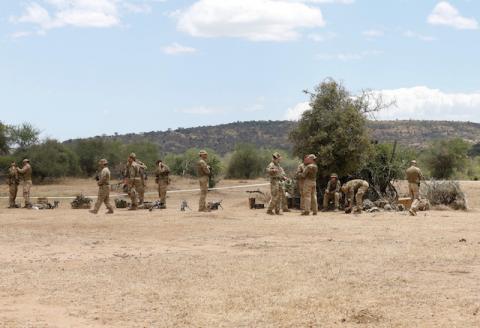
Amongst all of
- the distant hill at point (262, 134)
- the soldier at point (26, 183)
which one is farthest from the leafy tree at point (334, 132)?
the distant hill at point (262, 134)

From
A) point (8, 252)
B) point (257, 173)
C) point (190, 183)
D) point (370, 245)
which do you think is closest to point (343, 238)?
point (370, 245)

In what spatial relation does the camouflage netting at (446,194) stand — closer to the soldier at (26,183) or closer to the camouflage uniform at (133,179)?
the camouflage uniform at (133,179)

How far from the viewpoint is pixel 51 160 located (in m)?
46.6

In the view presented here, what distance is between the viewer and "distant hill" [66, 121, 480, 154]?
95.9 meters

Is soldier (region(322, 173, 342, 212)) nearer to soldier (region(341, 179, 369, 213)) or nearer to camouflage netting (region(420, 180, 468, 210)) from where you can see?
soldier (region(341, 179, 369, 213))

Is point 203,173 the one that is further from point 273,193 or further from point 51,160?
point 51,160

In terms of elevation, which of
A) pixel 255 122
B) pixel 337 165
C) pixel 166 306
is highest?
pixel 255 122

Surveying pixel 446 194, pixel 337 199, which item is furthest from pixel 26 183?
pixel 446 194

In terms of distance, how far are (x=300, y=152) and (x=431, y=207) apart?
5.45 m

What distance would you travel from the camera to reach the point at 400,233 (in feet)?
48.6

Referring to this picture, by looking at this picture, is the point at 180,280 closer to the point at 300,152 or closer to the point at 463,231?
the point at 463,231

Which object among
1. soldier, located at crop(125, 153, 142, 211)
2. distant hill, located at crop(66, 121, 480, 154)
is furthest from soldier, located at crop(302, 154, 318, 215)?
distant hill, located at crop(66, 121, 480, 154)

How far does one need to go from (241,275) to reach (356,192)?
13358 millimetres

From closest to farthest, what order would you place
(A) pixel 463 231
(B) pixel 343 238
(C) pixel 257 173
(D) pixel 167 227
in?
(B) pixel 343 238 → (A) pixel 463 231 → (D) pixel 167 227 → (C) pixel 257 173
